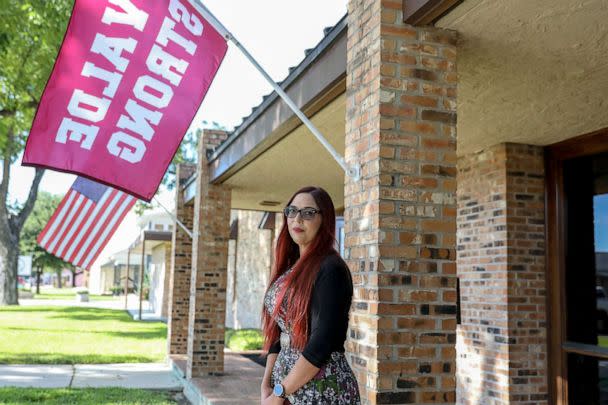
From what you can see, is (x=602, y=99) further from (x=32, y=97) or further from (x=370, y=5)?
(x=32, y=97)

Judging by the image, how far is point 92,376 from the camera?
10086 mm

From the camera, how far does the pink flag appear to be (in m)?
4.34

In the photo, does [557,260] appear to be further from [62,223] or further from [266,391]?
[62,223]

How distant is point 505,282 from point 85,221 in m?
7.30

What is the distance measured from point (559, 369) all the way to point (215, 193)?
5499 mm

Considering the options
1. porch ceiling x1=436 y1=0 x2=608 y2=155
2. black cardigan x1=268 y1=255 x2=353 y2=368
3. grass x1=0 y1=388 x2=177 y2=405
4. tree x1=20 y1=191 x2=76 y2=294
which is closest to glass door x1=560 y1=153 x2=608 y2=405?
porch ceiling x1=436 y1=0 x2=608 y2=155

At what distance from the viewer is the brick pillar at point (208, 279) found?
29.8ft

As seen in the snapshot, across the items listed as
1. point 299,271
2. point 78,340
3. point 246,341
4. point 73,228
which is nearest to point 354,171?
point 299,271

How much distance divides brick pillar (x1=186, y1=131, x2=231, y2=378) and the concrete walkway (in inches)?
31.0

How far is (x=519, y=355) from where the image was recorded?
560 centimetres

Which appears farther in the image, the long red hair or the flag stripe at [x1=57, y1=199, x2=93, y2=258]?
the flag stripe at [x1=57, y1=199, x2=93, y2=258]

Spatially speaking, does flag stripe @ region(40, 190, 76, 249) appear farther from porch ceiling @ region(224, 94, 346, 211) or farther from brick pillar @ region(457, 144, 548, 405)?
brick pillar @ region(457, 144, 548, 405)

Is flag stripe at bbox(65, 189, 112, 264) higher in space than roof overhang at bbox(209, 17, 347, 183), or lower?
lower

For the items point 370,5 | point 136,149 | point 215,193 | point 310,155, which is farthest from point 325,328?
point 215,193
